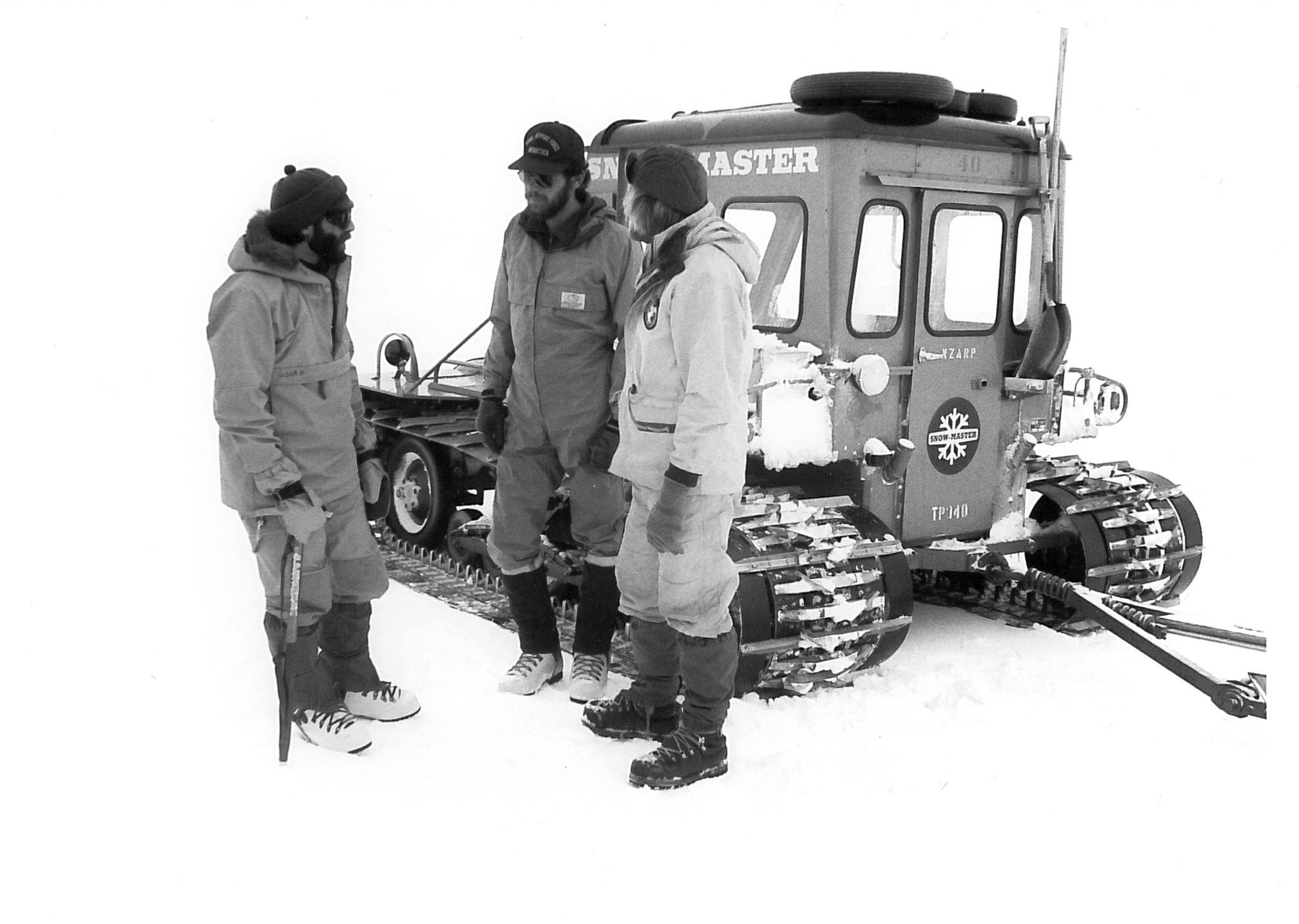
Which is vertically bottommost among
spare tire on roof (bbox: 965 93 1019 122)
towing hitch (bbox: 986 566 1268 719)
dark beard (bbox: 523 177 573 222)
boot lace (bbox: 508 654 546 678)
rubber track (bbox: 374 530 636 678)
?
rubber track (bbox: 374 530 636 678)

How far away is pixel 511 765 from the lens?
4.73 m

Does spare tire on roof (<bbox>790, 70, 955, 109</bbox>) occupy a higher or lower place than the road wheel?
higher

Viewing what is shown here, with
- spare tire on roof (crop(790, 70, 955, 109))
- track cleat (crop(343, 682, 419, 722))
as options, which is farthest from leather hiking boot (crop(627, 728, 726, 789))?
spare tire on roof (crop(790, 70, 955, 109))

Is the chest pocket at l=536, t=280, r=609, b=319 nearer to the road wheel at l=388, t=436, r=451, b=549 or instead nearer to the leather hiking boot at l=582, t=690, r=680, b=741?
the leather hiking boot at l=582, t=690, r=680, b=741

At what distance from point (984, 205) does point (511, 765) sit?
3.27m

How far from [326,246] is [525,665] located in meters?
1.97

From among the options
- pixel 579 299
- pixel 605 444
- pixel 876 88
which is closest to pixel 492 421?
pixel 605 444

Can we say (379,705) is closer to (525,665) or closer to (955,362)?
(525,665)

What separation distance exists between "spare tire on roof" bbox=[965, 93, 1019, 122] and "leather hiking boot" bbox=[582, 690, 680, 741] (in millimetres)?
3074

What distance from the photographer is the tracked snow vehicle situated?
17.2 ft

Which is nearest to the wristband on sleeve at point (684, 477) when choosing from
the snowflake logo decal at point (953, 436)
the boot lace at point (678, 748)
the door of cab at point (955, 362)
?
the boot lace at point (678, 748)

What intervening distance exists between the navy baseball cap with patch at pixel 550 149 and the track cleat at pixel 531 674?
2054 mm

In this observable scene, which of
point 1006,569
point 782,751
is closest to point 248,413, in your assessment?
point 782,751

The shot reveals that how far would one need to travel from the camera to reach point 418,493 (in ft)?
25.0
